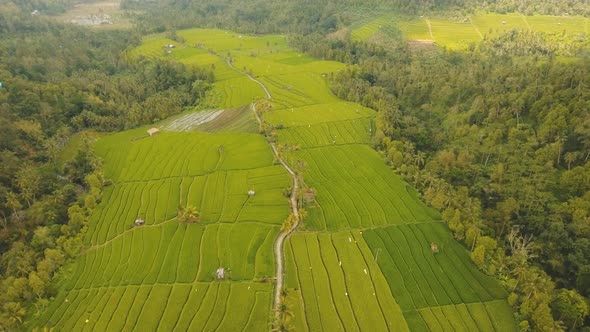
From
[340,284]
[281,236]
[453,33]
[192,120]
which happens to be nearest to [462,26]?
[453,33]

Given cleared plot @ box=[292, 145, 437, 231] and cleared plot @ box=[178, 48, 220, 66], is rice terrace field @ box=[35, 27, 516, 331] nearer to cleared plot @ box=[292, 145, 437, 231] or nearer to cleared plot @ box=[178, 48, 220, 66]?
cleared plot @ box=[292, 145, 437, 231]

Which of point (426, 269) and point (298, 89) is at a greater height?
point (298, 89)

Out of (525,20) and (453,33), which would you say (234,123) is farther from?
(525,20)

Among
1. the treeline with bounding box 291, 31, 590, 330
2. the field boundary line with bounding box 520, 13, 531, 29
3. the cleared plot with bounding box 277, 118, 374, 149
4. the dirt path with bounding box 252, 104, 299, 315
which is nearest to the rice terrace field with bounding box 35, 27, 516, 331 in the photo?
the cleared plot with bounding box 277, 118, 374, 149

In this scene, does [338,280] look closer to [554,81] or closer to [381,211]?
[381,211]

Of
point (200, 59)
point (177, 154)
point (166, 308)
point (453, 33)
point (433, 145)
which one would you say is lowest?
point (166, 308)

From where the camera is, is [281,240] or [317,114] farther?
[317,114]

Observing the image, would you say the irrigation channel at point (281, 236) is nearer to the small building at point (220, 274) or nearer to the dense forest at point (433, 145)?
the small building at point (220, 274)
